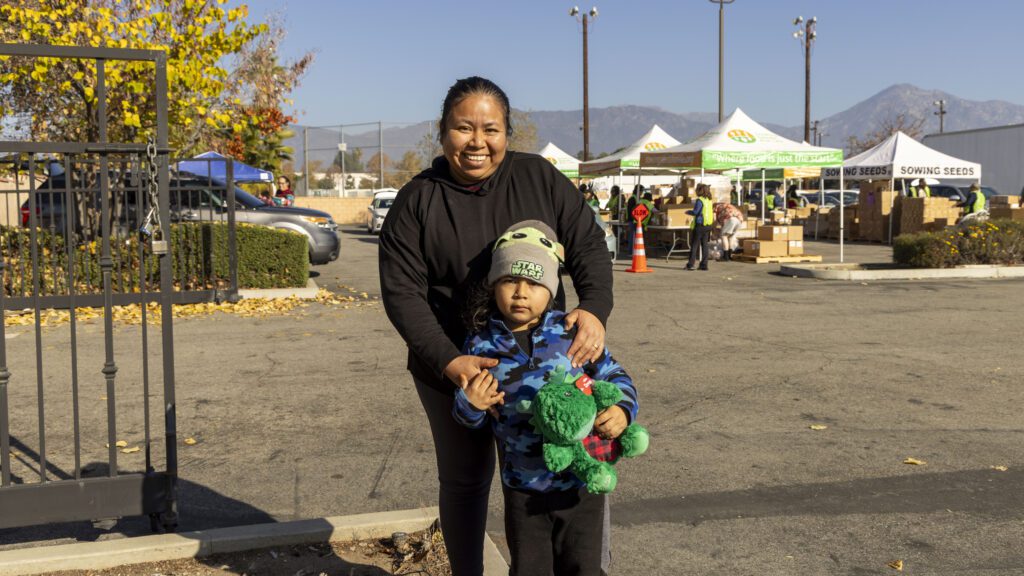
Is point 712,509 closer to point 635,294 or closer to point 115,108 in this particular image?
point 635,294

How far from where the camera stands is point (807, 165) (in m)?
19.7

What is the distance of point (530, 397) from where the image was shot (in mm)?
2742

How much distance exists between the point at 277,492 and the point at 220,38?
10139 millimetres

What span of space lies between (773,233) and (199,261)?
11273 millimetres

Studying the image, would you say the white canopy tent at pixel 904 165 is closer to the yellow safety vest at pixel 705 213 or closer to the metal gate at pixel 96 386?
the yellow safety vest at pixel 705 213

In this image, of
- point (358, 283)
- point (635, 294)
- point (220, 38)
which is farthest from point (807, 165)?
point (220, 38)

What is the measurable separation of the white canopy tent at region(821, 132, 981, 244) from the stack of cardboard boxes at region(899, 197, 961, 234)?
694 mm

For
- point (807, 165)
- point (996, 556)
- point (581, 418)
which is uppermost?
point (807, 165)

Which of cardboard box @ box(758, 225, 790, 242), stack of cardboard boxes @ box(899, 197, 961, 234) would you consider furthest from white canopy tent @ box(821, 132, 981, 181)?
cardboard box @ box(758, 225, 790, 242)

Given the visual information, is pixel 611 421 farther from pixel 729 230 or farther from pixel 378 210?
pixel 378 210

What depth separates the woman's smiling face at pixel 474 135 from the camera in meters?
2.88

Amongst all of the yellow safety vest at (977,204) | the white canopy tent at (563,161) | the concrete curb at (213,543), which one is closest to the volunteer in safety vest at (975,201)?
the yellow safety vest at (977,204)

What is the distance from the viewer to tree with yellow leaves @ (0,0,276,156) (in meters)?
12.9

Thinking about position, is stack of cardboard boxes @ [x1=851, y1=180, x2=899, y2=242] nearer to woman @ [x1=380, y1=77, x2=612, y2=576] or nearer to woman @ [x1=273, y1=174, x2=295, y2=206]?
woman @ [x1=273, y1=174, x2=295, y2=206]
